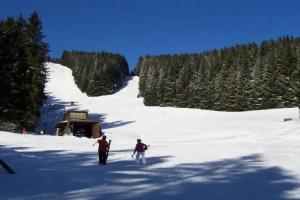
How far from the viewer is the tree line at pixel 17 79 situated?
1808 inches

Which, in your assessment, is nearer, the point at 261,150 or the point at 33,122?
the point at 261,150

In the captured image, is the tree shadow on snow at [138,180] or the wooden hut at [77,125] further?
the wooden hut at [77,125]

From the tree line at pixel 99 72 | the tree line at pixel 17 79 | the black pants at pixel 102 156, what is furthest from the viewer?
the tree line at pixel 99 72

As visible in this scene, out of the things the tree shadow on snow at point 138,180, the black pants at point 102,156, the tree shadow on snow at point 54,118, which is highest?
the tree shadow on snow at point 54,118

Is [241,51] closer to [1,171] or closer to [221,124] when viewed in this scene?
[221,124]

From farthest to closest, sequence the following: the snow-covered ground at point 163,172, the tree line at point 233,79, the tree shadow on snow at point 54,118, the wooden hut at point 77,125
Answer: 1. the tree line at point 233,79
2. the tree shadow on snow at point 54,118
3. the wooden hut at point 77,125
4. the snow-covered ground at point 163,172

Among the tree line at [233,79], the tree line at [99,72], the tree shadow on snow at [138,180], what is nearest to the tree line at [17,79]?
the tree shadow on snow at [138,180]

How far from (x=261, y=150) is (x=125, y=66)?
132289 mm

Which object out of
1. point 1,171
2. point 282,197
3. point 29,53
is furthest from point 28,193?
point 29,53

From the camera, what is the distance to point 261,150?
1252 inches

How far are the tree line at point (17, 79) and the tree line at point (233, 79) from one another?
35981 mm

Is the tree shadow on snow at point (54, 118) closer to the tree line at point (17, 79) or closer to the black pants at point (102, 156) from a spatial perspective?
the tree line at point (17, 79)

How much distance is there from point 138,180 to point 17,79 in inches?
1284

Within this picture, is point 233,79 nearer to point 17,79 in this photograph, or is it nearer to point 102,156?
point 17,79
